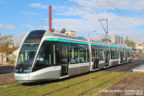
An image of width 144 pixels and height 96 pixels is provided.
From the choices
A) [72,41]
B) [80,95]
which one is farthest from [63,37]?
[80,95]

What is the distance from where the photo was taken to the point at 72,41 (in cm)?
1505

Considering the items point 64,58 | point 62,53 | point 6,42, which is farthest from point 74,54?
point 6,42

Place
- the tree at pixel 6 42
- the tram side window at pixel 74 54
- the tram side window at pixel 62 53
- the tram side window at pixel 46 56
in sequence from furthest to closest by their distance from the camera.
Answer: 1. the tree at pixel 6 42
2. the tram side window at pixel 74 54
3. the tram side window at pixel 62 53
4. the tram side window at pixel 46 56

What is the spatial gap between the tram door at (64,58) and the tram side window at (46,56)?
813 mm

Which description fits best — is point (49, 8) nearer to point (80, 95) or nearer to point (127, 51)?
point (127, 51)

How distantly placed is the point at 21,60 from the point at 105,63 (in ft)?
41.4

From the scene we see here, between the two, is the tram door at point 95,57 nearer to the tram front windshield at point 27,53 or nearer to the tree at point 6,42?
the tram front windshield at point 27,53

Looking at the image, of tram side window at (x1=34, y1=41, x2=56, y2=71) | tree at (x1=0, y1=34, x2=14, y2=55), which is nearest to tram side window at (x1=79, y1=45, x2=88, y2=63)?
tram side window at (x1=34, y1=41, x2=56, y2=71)

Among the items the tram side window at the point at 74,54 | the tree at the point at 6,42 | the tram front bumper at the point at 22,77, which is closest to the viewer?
the tram front bumper at the point at 22,77

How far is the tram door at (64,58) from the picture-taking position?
522 inches

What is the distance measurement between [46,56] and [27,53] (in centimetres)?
110

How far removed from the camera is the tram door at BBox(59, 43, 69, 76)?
43.5ft

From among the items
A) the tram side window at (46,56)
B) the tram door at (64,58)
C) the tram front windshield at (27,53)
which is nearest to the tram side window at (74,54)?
the tram door at (64,58)

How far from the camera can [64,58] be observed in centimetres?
1355
